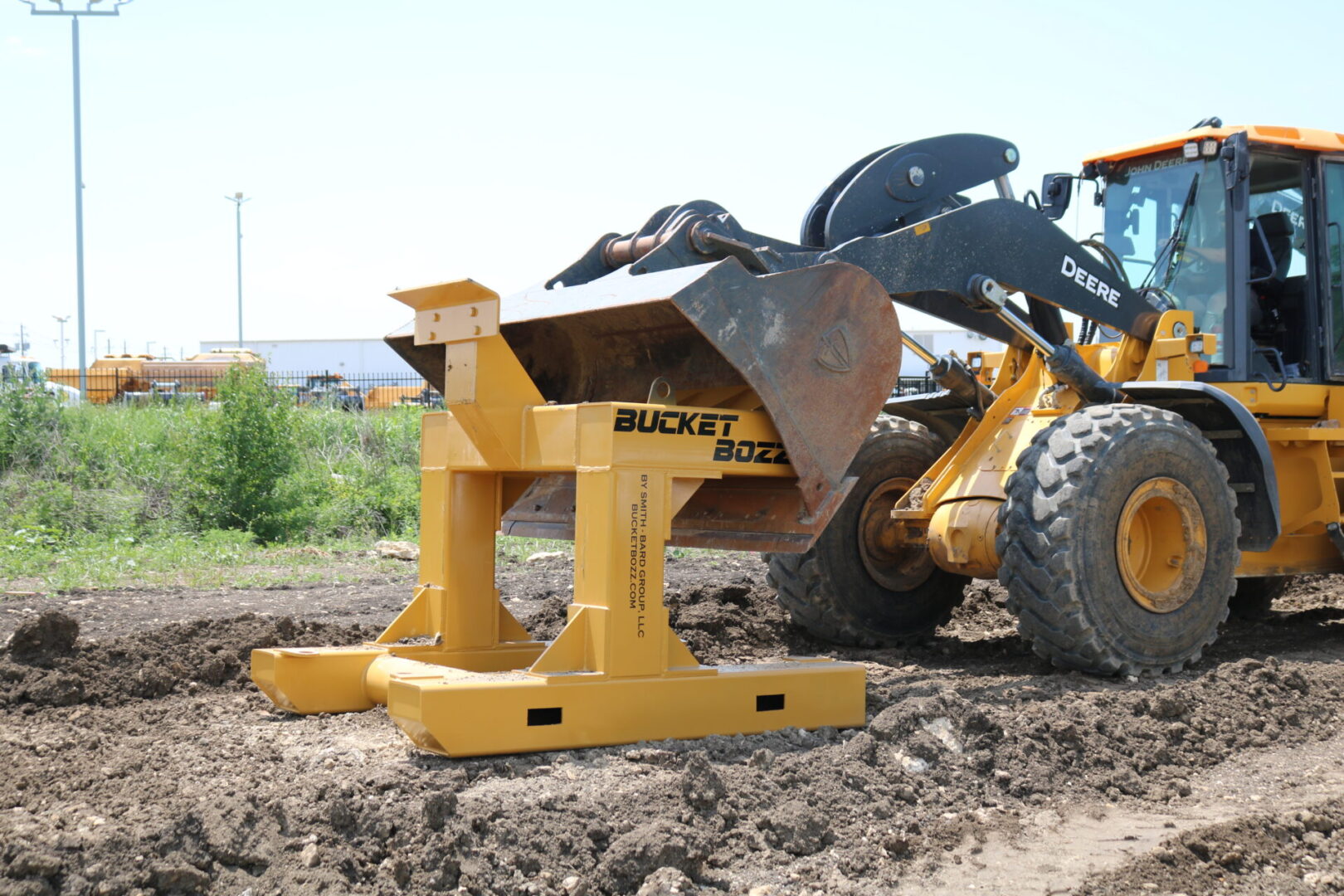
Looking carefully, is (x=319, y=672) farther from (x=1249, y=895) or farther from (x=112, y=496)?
(x=112, y=496)

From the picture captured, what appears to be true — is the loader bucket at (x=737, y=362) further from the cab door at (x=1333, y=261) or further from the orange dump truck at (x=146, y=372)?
the orange dump truck at (x=146, y=372)

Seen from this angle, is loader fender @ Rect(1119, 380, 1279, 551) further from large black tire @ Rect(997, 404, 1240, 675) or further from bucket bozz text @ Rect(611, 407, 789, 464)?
bucket bozz text @ Rect(611, 407, 789, 464)

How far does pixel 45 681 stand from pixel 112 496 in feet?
30.7

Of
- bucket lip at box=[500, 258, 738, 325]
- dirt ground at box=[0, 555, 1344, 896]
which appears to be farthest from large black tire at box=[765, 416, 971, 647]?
bucket lip at box=[500, 258, 738, 325]

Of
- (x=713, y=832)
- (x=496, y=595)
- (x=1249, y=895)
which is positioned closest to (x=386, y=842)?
(x=713, y=832)

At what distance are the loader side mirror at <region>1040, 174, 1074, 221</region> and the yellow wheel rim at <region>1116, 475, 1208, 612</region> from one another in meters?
2.47

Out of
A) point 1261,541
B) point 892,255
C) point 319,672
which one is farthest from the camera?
point 1261,541

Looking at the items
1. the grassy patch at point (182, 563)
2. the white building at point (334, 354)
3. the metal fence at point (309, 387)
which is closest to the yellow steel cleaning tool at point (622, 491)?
the metal fence at point (309, 387)

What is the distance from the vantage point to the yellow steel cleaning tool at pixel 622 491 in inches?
169

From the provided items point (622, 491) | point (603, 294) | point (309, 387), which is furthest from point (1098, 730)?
point (309, 387)

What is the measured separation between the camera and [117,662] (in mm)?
5449

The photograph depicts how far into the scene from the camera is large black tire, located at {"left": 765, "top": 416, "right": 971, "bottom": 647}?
6758 millimetres

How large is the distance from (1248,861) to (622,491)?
2233 mm

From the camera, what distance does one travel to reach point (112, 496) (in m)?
13.7
